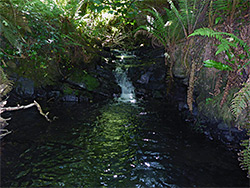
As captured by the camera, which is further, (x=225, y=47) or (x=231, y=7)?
(x=231, y=7)

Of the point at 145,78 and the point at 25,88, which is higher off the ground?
the point at 145,78

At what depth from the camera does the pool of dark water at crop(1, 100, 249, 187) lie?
2264 mm

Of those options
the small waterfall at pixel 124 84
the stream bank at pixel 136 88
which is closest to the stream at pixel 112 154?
the stream bank at pixel 136 88

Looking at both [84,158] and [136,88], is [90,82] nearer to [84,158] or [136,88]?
[136,88]

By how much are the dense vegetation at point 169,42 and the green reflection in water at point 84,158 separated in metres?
1.25

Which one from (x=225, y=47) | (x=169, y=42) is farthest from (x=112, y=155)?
(x=169, y=42)

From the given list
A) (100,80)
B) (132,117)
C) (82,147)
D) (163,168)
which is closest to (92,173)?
(82,147)

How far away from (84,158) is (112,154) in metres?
0.44

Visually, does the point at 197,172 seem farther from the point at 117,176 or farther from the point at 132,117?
the point at 132,117

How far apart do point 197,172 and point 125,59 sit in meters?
6.18

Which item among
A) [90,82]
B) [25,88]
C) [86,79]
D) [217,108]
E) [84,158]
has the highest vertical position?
[86,79]

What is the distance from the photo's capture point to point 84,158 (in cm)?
269

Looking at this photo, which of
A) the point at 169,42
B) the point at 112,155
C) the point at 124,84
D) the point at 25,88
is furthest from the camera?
the point at 124,84

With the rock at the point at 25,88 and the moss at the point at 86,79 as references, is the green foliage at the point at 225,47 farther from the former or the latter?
the rock at the point at 25,88
